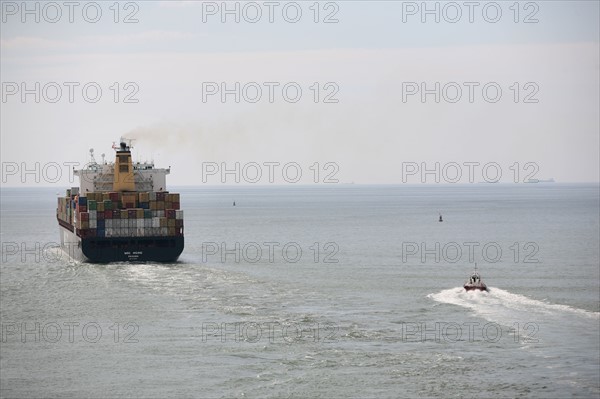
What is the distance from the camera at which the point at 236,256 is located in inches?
3615

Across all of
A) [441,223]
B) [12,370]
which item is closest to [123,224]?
[12,370]

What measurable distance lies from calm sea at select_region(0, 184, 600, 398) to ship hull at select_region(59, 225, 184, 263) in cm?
201

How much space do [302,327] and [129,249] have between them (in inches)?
1303

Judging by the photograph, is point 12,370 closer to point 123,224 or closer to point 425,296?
point 425,296

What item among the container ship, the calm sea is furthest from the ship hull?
the calm sea

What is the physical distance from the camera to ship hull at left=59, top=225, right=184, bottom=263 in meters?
78.7

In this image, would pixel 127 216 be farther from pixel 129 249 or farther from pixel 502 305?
A: pixel 502 305

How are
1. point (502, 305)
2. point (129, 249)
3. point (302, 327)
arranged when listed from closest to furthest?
point (302, 327) < point (502, 305) < point (129, 249)

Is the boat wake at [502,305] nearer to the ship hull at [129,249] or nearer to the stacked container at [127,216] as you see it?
the ship hull at [129,249]

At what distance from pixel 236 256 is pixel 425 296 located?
1362 inches

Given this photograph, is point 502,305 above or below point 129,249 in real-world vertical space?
below

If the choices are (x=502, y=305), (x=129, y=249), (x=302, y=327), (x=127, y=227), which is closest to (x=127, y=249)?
(x=129, y=249)

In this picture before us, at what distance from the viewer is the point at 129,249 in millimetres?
78688

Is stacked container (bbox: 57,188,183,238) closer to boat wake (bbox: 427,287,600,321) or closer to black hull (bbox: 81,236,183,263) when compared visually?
black hull (bbox: 81,236,183,263)
